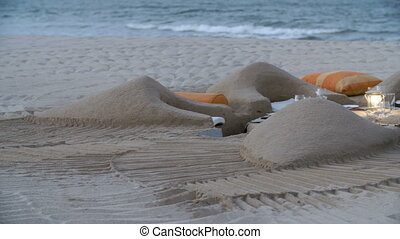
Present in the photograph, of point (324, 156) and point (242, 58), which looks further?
point (242, 58)

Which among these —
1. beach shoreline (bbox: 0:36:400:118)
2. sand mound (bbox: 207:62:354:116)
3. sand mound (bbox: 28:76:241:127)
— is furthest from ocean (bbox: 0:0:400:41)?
sand mound (bbox: 28:76:241:127)

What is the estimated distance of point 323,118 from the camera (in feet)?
15.2

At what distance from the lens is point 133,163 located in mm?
4383

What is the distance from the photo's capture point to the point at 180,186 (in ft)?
12.3

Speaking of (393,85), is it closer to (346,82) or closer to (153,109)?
(346,82)

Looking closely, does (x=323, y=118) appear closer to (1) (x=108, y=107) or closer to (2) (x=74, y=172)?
(2) (x=74, y=172)

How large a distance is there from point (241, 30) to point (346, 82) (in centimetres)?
1779

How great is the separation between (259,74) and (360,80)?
130 centimetres

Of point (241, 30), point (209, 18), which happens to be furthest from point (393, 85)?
point (209, 18)

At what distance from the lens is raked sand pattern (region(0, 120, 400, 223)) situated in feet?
10.3

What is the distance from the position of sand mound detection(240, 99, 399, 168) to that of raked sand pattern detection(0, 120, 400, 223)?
0.09m

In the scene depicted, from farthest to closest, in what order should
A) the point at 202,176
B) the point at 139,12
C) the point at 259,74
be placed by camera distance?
the point at 139,12, the point at 259,74, the point at 202,176
